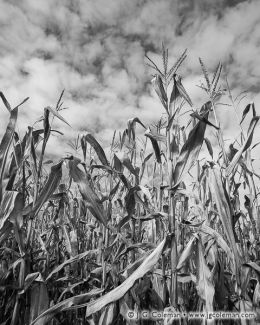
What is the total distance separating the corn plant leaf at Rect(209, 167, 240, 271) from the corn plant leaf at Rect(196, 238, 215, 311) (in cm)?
20

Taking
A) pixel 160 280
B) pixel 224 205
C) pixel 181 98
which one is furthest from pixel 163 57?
pixel 160 280

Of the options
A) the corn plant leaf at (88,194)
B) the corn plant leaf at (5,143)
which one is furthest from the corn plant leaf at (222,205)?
the corn plant leaf at (5,143)

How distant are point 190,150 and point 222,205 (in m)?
0.39

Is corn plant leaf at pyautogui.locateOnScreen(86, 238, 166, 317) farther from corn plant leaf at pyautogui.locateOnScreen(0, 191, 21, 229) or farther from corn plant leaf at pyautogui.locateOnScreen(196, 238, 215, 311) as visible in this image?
corn plant leaf at pyautogui.locateOnScreen(0, 191, 21, 229)

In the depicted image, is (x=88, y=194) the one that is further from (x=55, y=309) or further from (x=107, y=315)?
(x=107, y=315)

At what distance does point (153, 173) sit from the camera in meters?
3.91

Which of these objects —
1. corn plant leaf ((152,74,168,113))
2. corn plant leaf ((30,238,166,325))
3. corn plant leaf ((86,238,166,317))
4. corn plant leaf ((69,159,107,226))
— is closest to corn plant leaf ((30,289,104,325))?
corn plant leaf ((30,238,166,325))

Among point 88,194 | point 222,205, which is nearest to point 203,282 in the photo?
point 222,205

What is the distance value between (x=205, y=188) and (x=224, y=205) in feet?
7.05

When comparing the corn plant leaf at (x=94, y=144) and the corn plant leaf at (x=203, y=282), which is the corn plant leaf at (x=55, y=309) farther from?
the corn plant leaf at (x=94, y=144)

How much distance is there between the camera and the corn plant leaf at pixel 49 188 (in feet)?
5.22

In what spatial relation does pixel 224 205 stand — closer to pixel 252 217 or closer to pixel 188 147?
pixel 188 147

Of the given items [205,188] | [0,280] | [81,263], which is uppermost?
[205,188]

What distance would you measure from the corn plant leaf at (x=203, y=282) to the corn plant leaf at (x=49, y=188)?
0.99 meters
